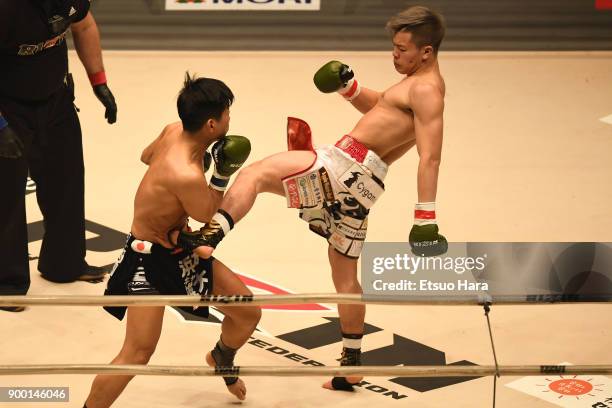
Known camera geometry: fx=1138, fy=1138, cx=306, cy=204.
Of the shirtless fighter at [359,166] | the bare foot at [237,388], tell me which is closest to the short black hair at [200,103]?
the shirtless fighter at [359,166]

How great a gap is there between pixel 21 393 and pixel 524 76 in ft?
19.0

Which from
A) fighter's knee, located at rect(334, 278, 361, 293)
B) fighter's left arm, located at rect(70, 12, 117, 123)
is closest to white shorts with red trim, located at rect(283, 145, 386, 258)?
fighter's knee, located at rect(334, 278, 361, 293)

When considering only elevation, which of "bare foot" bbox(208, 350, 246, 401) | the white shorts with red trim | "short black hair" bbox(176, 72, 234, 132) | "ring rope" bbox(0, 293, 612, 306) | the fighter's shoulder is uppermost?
the fighter's shoulder

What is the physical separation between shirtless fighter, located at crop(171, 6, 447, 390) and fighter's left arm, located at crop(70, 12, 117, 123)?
1.45m

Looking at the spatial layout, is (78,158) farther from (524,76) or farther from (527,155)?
(524,76)

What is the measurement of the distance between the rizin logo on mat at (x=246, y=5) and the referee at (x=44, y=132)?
414cm

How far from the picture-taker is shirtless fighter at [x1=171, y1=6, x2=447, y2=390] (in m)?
4.61

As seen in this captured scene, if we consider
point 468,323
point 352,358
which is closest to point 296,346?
point 352,358

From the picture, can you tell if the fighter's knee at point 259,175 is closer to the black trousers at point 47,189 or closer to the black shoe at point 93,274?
the black trousers at point 47,189

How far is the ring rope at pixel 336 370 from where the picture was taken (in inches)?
153

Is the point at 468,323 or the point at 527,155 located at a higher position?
the point at 527,155

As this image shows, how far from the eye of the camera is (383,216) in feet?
23.0

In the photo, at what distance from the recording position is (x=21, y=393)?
4.92m

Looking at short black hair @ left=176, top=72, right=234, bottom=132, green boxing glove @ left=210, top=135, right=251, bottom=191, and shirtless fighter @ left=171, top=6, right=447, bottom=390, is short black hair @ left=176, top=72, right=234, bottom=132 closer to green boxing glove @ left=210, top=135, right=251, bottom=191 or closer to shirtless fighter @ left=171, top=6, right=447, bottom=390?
green boxing glove @ left=210, top=135, right=251, bottom=191
